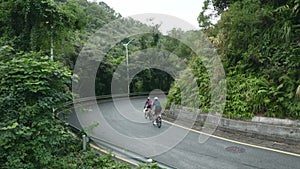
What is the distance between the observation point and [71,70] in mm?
8969

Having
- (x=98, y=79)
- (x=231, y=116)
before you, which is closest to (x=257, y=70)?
(x=231, y=116)

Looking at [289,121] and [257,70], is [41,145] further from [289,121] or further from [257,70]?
[257,70]

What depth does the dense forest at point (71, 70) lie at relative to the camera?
5.36 metres

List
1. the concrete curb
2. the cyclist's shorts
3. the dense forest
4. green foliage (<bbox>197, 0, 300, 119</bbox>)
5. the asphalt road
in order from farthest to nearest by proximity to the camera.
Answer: the cyclist's shorts, green foliage (<bbox>197, 0, 300, 119</bbox>), the concrete curb, the asphalt road, the dense forest

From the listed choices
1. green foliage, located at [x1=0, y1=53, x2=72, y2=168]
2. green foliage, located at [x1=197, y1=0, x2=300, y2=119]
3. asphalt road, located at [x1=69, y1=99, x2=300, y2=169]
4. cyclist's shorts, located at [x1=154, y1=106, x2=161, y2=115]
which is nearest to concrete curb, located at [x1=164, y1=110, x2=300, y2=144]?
green foliage, located at [x1=197, y1=0, x2=300, y2=119]

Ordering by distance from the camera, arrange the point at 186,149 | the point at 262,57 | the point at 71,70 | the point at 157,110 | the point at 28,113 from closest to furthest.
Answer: the point at 28,113 → the point at 186,149 → the point at 71,70 → the point at 262,57 → the point at 157,110

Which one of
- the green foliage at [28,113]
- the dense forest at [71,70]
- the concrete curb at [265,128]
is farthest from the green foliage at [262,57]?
the green foliage at [28,113]

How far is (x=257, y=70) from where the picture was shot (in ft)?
37.9

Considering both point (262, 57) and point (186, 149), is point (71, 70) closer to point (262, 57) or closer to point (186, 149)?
point (186, 149)

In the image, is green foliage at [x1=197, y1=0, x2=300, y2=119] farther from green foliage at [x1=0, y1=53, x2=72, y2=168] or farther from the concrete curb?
green foliage at [x1=0, y1=53, x2=72, y2=168]

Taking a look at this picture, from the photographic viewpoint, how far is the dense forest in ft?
17.6

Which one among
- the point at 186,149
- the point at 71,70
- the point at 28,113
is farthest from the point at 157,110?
the point at 28,113

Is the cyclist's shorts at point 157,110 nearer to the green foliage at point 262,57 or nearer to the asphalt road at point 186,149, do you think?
the asphalt road at point 186,149

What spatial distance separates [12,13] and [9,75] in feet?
16.9
